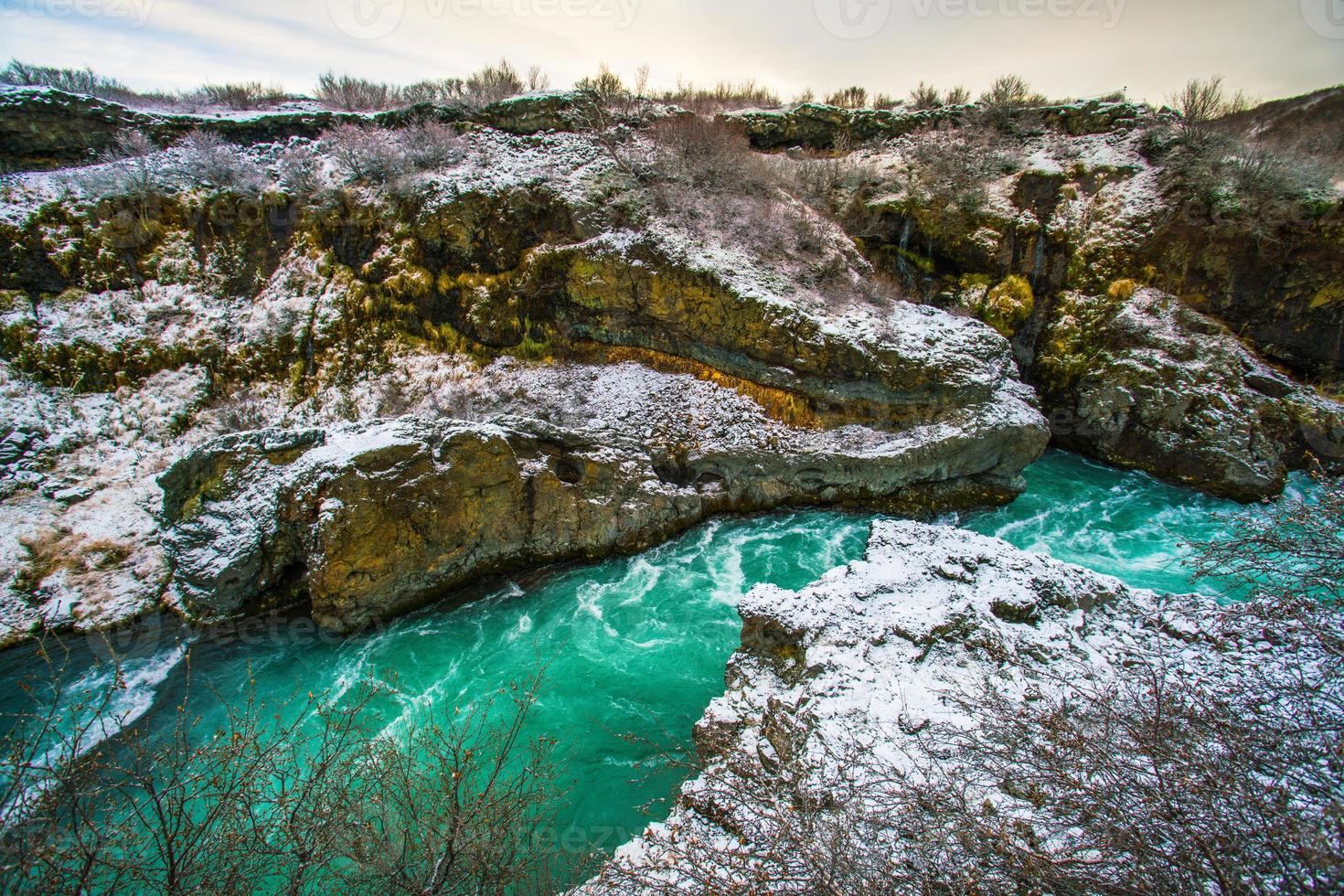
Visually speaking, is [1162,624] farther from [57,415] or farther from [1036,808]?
[57,415]

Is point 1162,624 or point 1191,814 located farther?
point 1162,624

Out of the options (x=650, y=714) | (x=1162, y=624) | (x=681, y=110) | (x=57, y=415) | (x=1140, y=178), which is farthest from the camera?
(x=681, y=110)

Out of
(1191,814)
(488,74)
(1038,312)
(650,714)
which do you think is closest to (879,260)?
(1038,312)

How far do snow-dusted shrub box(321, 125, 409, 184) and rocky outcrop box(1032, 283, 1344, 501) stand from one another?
18.5m

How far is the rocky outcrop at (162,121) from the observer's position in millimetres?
14273

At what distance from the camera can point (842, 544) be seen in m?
10.6

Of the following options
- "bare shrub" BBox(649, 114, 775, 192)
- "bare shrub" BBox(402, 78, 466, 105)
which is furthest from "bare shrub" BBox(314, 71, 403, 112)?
"bare shrub" BBox(649, 114, 775, 192)

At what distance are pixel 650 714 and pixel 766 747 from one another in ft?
8.70

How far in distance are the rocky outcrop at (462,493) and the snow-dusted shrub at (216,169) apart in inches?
382

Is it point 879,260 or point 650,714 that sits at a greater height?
point 879,260

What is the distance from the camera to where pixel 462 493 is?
31.3 feet

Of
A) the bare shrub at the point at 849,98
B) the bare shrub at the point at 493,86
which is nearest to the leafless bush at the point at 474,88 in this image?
the bare shrub at the point at 493,86

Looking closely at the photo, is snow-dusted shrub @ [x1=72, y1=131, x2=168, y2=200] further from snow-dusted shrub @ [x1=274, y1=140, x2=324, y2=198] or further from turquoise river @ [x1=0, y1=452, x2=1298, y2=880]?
turquoise river @ [x1=0, y1=452, x2=1298, y2=880]

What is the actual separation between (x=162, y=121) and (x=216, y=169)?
3.23m
